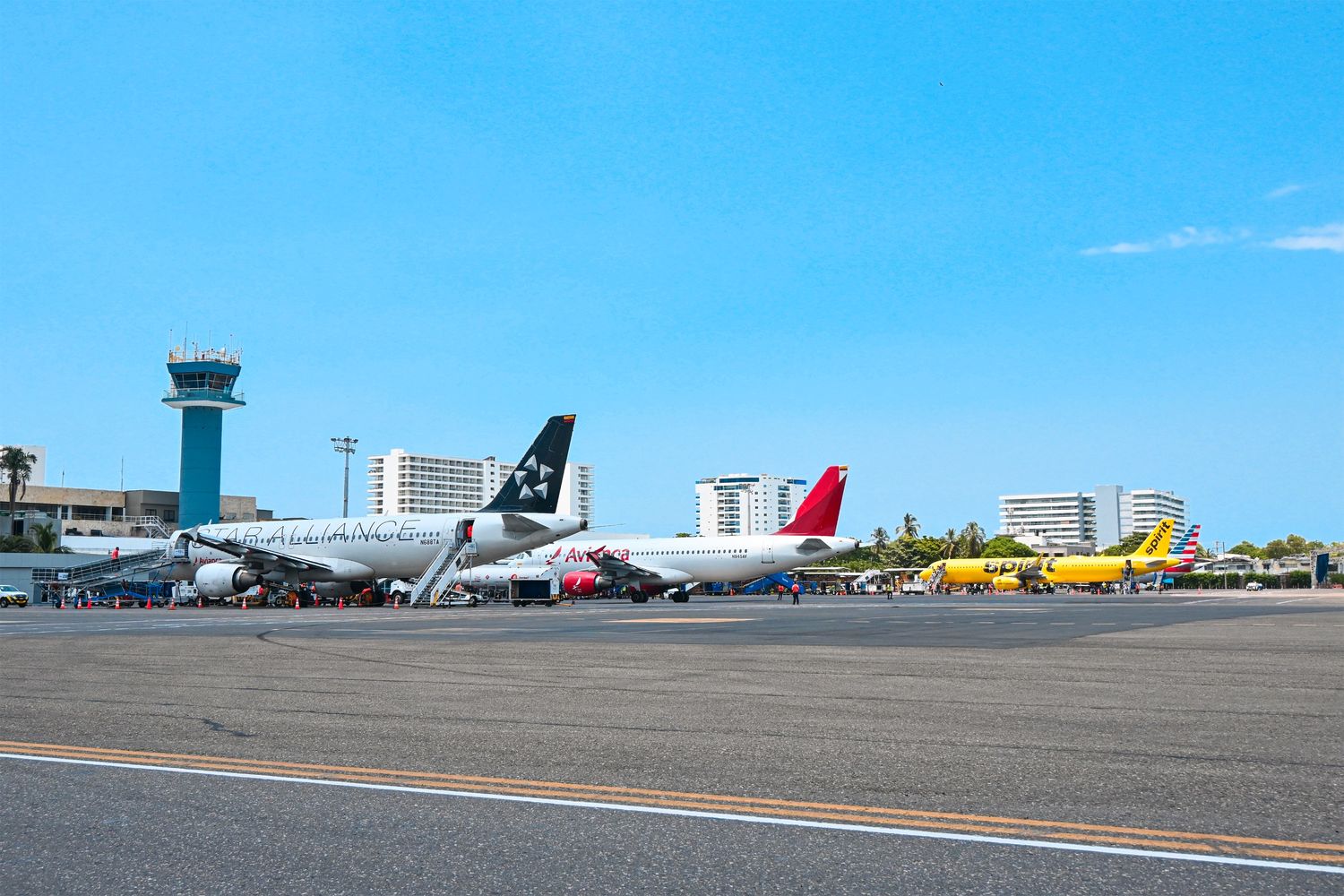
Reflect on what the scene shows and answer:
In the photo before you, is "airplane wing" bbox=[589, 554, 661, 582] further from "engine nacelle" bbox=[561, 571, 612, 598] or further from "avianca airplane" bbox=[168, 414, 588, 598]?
"avianca airplane" bbox=[168, 414, 588, 598]

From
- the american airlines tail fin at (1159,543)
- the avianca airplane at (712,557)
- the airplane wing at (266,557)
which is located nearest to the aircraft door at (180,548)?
the airplane wing at (266,557)

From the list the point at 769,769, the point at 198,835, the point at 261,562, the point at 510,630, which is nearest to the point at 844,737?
the point at 769,769

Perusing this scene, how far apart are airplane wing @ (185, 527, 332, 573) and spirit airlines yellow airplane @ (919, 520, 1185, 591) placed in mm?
71960

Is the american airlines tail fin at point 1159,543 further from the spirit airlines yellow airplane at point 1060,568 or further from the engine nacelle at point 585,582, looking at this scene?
the engine nacelle at point 585,582

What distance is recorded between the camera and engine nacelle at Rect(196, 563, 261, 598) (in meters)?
59.6

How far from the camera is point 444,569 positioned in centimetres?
5688

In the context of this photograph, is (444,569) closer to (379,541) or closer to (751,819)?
(379,541)

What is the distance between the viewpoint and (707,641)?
23875 mm

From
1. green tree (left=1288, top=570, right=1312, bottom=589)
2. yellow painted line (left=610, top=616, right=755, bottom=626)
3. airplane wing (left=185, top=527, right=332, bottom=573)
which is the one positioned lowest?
green tree (left=1288, top=570, right=1312, bottom=589)

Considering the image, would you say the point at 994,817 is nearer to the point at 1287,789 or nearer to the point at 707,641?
the point at 1287,789

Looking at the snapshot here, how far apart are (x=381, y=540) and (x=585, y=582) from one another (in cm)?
1306

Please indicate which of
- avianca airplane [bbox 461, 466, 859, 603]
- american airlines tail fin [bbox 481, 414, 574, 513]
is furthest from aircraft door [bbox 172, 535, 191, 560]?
american airlines tail fin [bbox 481, 414, 574, 513]

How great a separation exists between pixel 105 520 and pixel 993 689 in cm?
14501

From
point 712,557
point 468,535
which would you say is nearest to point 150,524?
point 468,535
